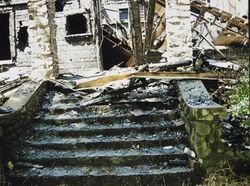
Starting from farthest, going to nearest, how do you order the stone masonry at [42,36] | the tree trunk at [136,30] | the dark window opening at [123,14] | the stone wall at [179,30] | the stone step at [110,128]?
the dark window opening at [123,14], the tree trunk at [136,30], the stone masonry at [42,36], the stone wall at [179,30], the stone step at [110,128]

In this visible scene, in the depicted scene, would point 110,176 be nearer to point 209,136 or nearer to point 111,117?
point 111,117

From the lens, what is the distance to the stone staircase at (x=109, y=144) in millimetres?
5672

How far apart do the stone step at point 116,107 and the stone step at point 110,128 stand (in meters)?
0.38

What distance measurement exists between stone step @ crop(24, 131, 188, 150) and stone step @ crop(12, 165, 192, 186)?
0.50 meters

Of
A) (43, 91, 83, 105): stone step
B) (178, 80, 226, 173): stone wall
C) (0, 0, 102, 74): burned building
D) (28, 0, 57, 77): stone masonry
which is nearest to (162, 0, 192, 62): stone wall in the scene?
(43, 91, 83, 105): stone step

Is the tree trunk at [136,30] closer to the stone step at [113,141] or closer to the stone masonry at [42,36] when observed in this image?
the stone masonry at [42,36]

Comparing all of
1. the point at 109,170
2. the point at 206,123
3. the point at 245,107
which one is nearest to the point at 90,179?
the point at 109,170

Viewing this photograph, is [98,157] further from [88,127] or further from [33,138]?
[33,138]

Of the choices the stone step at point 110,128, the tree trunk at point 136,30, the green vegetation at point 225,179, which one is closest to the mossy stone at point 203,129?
the green vegetation at point 225,179

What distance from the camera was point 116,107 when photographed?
23.7ft

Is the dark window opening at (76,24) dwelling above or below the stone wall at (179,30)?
above

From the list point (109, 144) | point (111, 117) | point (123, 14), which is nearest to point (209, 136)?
point (109, 144)

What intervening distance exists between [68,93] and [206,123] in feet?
11.9

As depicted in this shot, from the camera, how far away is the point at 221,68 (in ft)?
26.8
